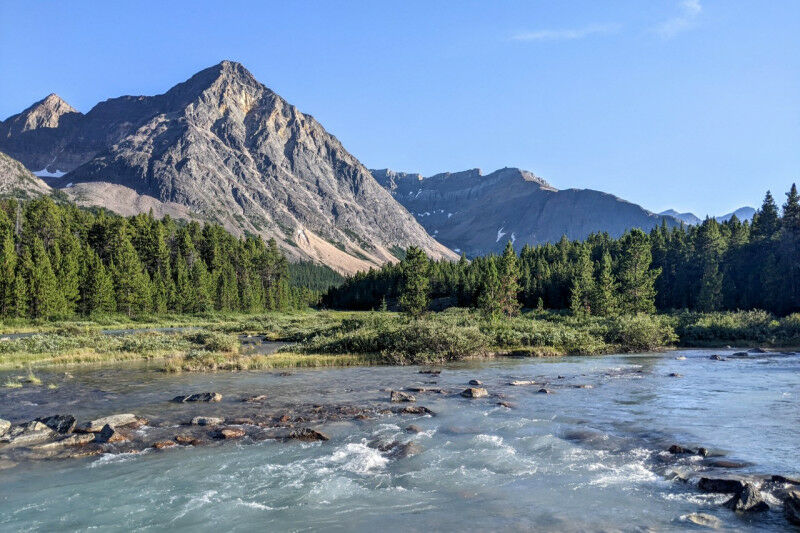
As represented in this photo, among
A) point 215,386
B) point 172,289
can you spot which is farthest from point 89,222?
point 215,386

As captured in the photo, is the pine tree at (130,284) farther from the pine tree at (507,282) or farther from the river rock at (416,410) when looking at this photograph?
the river rock at (416,410)

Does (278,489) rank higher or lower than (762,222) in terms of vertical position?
lower

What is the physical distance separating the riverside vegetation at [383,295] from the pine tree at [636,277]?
243mm

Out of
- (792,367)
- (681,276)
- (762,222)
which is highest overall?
(762,222)

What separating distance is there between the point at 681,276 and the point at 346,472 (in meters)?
122

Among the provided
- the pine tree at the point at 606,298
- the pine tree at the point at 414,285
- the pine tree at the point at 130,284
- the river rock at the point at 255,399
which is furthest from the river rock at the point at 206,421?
the pine tree at the point at 130,284

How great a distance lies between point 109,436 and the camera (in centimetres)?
1759

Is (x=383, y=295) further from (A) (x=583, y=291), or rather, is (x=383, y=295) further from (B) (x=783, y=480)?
(B) (x=783, y=480)

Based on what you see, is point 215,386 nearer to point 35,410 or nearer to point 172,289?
point 35,410

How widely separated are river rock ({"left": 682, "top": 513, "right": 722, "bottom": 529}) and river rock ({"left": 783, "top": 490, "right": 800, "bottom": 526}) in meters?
1.47

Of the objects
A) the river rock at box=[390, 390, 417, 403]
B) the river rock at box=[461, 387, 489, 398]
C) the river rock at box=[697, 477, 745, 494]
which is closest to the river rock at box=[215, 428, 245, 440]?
the river rock at box=[390, 390, 417, 403]

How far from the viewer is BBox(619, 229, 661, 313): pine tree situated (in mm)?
83375

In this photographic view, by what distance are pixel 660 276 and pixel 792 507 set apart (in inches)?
4778

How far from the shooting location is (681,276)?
115m
